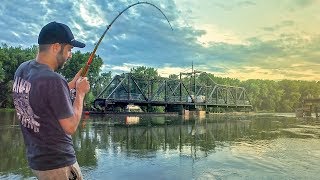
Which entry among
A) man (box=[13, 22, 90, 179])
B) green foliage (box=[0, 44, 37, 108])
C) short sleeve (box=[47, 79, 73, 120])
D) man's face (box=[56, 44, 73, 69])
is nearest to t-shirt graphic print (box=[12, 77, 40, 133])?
man (box=[13, 22, 90, 179])

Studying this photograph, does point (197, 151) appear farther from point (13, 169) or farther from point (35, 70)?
point (35, 70)

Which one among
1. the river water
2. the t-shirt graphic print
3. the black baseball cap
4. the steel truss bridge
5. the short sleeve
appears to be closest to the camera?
the short sleeve

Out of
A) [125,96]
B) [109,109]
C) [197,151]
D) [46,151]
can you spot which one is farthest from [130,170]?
[125,96]

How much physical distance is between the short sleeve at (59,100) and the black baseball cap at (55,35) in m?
0.48

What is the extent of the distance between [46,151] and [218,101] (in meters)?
108

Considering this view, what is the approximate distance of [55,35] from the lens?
137 inches

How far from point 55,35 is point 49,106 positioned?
2.35ft

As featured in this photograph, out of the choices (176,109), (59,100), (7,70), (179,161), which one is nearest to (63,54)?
(59,100)

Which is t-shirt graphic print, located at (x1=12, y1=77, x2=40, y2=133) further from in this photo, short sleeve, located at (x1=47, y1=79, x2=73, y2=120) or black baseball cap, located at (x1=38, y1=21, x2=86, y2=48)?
black baseball cap, located at (x1=38, y1=21, x2=86, y2=48)

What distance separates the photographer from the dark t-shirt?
3.23 m

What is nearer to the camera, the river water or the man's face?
the man's face

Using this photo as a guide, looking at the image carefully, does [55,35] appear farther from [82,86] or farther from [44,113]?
[44,113]

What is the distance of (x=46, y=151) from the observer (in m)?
3.37

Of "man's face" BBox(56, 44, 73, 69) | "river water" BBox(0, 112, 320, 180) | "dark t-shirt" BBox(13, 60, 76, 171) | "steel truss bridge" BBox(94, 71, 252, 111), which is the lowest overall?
"river water" BBox(0, 112, 320, 180)
